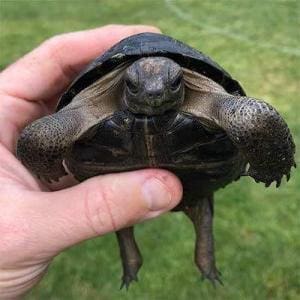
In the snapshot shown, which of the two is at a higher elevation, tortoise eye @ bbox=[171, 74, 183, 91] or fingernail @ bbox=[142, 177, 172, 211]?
tortoise eye @ bbox=[171, 74, 183, 91]

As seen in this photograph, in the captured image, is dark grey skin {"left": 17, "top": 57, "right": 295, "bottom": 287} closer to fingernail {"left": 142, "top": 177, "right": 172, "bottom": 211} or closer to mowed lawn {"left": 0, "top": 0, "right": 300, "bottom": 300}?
fingernail {"left": 142, "top": 177, "right": 172, "bottom": 211}

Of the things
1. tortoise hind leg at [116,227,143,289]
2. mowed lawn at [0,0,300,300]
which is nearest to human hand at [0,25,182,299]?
tortoise hind leg at [116,227,143,289]

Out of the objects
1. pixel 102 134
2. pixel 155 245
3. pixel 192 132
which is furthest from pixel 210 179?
pixel 155 245

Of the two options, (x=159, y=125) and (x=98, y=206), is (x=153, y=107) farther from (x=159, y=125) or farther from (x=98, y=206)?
(x=98, y=206)

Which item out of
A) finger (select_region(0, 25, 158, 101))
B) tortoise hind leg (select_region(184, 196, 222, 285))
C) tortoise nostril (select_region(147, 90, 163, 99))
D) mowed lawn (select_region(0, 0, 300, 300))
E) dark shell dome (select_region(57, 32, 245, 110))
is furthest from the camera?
mowed lawn (select_region(0, 0, 300, 300))

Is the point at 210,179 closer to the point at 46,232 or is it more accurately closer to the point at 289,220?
the point at 46,232

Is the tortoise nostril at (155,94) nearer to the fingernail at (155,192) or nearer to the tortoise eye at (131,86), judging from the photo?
the tortoise eye at (131,86)

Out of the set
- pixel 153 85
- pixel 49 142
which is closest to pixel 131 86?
pixel 153 85

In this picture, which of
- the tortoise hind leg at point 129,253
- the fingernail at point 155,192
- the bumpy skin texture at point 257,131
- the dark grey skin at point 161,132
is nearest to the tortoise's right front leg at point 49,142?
the dark grey skin at point 161,132
